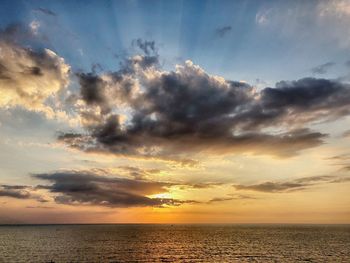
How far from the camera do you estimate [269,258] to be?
89875mm

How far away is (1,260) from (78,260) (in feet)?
73.1

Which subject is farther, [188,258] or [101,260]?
[188,258]

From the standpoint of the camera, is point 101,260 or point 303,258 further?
point 303,258

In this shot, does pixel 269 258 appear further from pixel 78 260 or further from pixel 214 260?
pixel 78 260

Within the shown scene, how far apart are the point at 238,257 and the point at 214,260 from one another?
991 centimetres

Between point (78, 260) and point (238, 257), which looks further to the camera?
point (238, 257)

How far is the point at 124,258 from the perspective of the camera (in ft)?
293

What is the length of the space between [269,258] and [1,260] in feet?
243

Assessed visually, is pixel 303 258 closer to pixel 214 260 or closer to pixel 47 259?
pixel 214 260

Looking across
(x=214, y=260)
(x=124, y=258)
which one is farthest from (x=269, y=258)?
(x=124, y=258)

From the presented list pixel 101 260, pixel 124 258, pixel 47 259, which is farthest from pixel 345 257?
pixel 47 259

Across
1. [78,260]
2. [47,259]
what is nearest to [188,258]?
[78,260]

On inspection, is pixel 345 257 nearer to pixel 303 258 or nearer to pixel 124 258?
pixel 303 258

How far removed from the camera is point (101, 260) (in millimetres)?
84938
